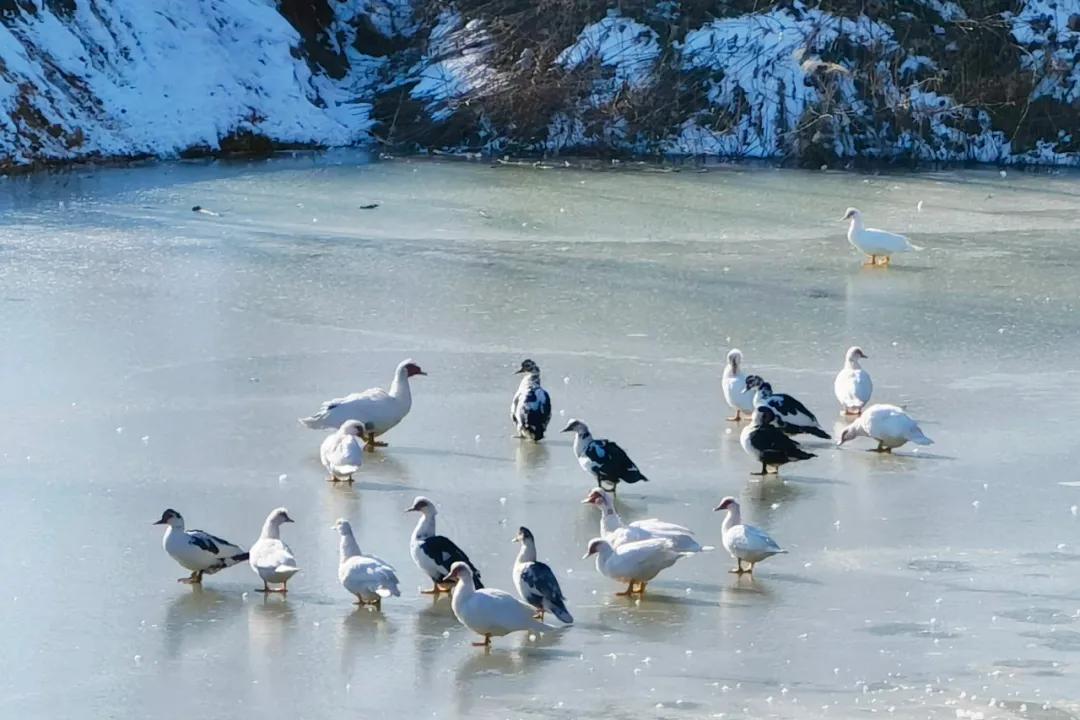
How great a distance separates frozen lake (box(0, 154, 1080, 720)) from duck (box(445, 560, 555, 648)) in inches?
5.4

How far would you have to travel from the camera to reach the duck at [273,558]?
25.5 feet

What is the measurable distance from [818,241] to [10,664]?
459 inches

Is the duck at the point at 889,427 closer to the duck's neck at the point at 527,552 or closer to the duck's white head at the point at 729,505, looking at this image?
the duck's white head at the point at 729,505

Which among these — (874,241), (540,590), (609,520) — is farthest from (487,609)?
(874,241)

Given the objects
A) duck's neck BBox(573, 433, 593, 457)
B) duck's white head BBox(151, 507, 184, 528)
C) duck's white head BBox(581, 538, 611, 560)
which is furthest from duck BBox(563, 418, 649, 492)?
duck's white head BBox(151, 507, 184, 528)

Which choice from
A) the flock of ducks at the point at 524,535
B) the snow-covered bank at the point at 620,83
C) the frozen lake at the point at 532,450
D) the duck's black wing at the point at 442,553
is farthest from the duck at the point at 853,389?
the snow-covered bank at the point at 620,83

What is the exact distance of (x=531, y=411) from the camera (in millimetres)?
10352

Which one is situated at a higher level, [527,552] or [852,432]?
[852,432]

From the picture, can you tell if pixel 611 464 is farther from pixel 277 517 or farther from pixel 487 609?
pixel 487 609

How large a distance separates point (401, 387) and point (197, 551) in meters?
2.75

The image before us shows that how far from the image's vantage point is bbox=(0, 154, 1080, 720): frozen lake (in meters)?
6.90

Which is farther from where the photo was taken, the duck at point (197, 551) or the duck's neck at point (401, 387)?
the duck's neck at point (401, 387)

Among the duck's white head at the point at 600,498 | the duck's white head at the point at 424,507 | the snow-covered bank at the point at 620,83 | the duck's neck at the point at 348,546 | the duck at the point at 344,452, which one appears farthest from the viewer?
the snow-covered bank at the point at 620,83

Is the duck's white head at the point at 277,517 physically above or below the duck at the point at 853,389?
below
